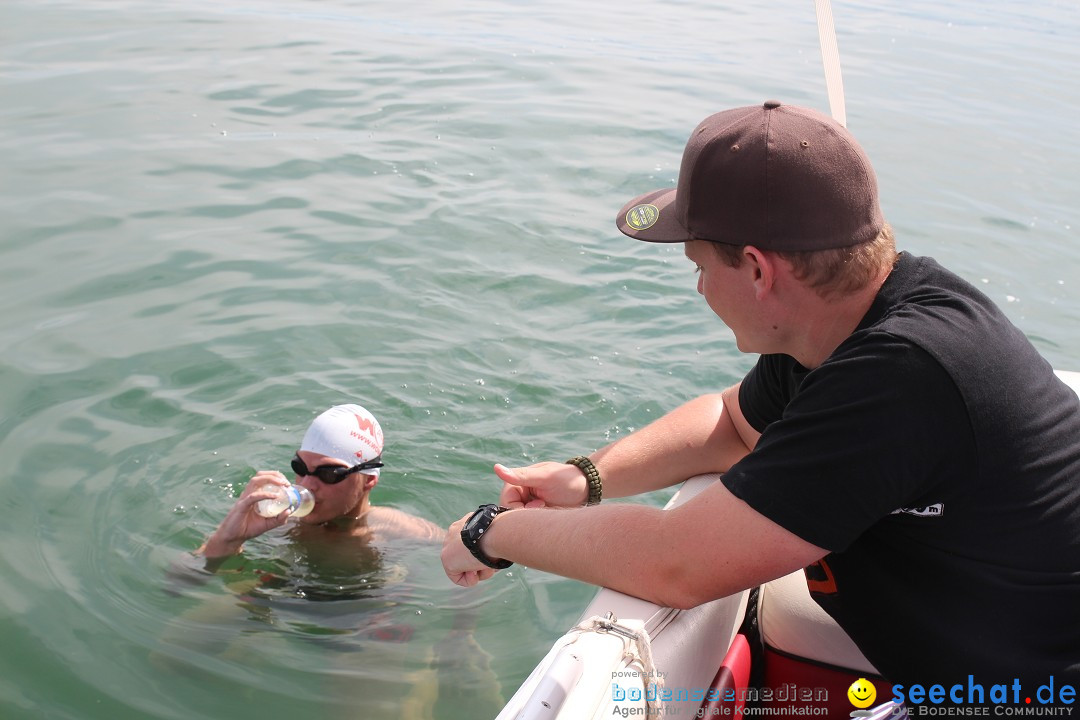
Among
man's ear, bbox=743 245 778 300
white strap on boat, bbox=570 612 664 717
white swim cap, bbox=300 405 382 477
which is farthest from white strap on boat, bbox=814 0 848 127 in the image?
white swim cap, bbox=300 405 382 477

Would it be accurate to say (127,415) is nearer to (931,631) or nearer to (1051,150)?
(931,631)

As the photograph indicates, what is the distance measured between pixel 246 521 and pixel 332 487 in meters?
0.44

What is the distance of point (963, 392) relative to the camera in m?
2.05

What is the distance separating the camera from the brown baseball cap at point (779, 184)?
2.23 metres

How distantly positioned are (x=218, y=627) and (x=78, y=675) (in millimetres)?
566

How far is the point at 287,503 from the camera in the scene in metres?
4.39

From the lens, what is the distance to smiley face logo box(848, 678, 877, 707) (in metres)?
Result: 2.67

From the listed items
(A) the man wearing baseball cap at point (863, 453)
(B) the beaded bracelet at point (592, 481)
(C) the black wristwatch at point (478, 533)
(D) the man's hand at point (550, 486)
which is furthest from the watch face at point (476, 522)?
(B) the beaded bracelet at point (592, 481)

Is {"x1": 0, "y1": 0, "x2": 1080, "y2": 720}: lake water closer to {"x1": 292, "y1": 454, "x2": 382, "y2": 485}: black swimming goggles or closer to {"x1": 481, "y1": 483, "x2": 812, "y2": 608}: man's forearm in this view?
{"x1": 292, "y1": 454, "x2": 382, "y2": 485}: black swimming goggles

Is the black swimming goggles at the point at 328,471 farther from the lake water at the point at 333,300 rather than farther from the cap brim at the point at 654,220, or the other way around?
the cap brim at the point at 654,220

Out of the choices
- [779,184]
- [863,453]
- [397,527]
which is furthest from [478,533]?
[397,527]

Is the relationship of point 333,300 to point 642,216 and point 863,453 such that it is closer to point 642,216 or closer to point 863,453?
point 642,216

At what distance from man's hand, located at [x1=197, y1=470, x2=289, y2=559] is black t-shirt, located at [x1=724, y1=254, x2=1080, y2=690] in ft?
9.01

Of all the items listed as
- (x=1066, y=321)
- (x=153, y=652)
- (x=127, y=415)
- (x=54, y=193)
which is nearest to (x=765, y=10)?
(x=1066, y=321)
